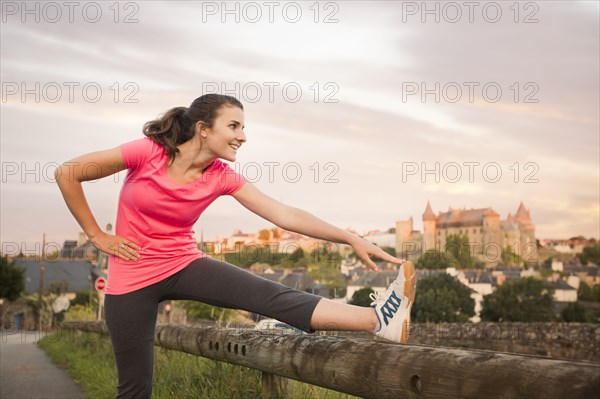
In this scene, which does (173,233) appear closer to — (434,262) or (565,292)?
(434,262)

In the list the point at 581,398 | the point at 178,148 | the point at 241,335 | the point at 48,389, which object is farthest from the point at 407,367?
the point at 48,389

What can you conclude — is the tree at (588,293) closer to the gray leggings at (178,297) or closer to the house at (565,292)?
the house at (565,292)

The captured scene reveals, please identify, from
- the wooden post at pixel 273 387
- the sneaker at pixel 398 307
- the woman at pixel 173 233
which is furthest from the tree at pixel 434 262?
the sneaker at pixel 398 307

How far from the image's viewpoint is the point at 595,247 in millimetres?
191750

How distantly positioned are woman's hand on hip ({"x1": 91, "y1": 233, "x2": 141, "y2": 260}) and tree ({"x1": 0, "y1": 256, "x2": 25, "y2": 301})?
254 feet

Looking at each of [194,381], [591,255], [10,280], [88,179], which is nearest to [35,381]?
[194,381]

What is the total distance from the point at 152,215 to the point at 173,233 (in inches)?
5.4

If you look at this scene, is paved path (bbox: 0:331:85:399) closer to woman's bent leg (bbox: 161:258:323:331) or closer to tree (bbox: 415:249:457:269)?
woman's bent leg (bbox: 161:258:323:331)

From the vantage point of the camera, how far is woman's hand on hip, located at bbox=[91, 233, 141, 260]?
370 centimetres

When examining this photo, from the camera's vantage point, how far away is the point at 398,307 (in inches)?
132

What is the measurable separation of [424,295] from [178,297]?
107 metres

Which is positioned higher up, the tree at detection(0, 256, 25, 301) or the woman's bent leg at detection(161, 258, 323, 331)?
the woman's bent leg at detection(161, 258, 323, 331)

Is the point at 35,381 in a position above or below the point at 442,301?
above

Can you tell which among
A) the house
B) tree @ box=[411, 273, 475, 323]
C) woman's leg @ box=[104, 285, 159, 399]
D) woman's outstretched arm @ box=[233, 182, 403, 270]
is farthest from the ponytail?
the house
